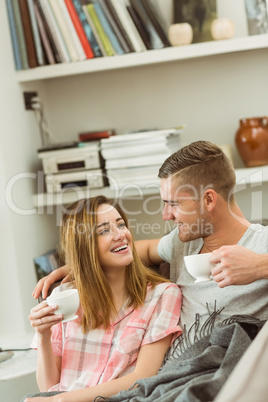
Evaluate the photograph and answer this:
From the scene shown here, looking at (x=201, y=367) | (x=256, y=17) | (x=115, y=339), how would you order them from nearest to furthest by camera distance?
(x=201, y=367), (x=115, y=339), (x=256, y=17)

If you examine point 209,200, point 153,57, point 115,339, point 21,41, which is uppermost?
point 21,41

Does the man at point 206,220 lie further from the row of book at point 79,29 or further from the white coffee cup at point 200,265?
the row of book at point 79,29

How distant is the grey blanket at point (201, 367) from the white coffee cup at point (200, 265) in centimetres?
15

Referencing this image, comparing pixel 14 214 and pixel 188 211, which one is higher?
pixel 188 211

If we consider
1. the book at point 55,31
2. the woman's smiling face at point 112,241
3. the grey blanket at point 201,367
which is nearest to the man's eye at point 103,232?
the woman's smiling face at point 112,241

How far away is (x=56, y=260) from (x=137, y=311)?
4.16 ft

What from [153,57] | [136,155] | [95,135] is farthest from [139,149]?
[153,57]

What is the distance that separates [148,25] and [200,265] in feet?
5.09

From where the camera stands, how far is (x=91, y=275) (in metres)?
1.87

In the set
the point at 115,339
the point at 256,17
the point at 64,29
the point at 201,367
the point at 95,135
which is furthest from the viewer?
the point at 95,135

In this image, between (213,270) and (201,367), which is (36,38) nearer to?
(213,270)

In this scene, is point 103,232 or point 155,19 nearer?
point 103,232

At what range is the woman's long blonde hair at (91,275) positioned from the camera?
185 centimetres

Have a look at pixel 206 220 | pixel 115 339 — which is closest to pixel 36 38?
pixel 206 220
